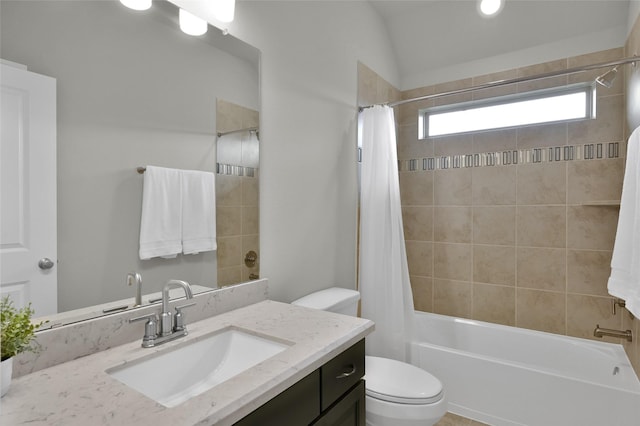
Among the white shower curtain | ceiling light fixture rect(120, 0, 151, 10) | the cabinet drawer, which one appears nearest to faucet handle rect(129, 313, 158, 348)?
the cabinet drawer

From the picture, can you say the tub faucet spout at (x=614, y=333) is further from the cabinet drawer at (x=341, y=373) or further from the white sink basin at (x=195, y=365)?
the white sink basin at (x=195, y=365)

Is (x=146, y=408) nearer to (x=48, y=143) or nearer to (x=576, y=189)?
(x=48, y=143)

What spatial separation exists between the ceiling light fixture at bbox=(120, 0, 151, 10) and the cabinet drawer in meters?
1.32

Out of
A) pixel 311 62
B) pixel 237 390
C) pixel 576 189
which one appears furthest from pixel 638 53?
pixel 237 390

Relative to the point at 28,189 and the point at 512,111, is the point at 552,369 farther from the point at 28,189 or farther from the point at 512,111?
the point at 28,189

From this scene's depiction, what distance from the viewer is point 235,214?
5.14ft

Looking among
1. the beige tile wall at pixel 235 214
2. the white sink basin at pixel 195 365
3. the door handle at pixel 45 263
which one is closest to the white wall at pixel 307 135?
the beige tile wall at pixel 235 214

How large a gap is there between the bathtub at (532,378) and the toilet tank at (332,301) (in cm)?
62

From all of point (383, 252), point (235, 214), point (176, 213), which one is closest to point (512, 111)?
point (383, 252)

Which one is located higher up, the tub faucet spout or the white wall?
the white wall

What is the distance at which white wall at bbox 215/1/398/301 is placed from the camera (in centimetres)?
174

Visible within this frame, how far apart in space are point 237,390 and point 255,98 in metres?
1.28

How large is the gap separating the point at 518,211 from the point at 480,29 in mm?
1414

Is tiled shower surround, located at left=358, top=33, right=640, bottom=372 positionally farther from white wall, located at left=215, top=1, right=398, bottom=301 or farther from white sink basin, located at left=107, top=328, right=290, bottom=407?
white sink basin, located at left=107, top=328, right=290, bottom=407
